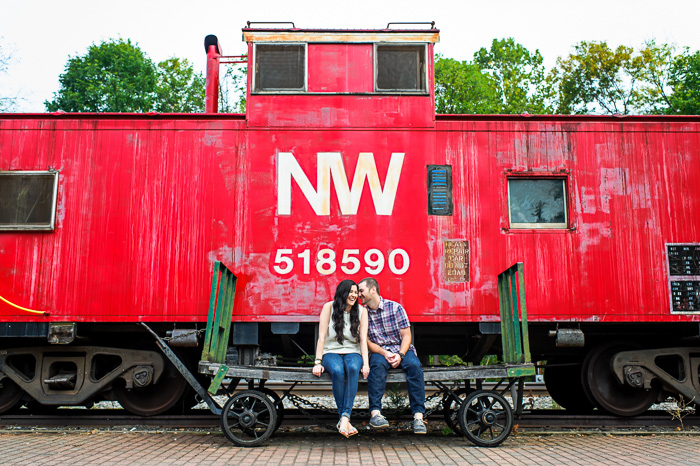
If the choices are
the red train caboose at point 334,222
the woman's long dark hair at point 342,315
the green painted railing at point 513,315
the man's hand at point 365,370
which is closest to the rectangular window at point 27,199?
the red train caboose at point 334,222

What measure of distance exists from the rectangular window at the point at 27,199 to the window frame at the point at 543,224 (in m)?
5.79

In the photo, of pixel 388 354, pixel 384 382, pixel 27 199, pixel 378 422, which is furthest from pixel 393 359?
pixel 27 199

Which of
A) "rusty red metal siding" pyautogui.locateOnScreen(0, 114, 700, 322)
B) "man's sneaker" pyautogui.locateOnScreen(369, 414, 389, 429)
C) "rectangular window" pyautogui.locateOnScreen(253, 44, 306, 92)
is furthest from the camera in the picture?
"rectangular window" pyautogui.locateOnScreen(253, 44, 306, 92)

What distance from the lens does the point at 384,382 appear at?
5.95 metres

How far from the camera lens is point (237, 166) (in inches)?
287

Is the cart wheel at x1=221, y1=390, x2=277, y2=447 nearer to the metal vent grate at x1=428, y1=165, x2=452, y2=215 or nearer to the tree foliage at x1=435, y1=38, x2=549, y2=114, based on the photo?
the metal vent grate at x1=428, y1=165, x2=452, y2=215

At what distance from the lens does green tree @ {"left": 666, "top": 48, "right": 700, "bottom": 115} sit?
23125 mm

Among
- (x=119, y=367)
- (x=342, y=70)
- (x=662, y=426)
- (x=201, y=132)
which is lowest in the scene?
(x=662, y=426)

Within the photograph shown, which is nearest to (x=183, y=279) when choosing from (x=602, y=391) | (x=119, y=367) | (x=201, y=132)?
(x=119, y=367)

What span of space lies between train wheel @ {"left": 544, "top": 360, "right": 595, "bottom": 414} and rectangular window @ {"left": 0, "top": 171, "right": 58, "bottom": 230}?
731 centimetres

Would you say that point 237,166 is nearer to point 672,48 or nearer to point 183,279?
point 183,279

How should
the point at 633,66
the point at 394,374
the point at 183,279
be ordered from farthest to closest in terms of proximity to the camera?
1. the point at 633,66
2. the point at 183,279
3. the point at 394,374

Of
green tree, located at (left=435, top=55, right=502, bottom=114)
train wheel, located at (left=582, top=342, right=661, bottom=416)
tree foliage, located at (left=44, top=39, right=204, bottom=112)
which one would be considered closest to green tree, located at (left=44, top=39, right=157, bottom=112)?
tree foliage, located at (left=44, top=39, right=204, bottom=112)

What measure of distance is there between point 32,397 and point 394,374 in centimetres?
475
